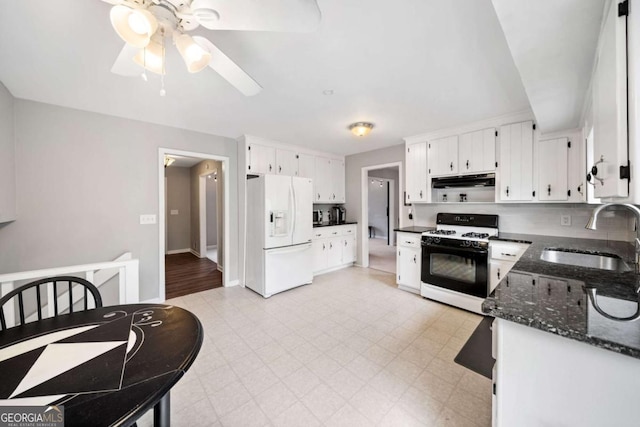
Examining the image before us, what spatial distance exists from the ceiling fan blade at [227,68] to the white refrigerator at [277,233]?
5.93 feet

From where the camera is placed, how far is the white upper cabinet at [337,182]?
195 inches

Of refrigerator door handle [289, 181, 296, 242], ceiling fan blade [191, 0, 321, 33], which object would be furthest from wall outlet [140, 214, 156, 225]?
ceiling fan blade [191, 0, 321, 33]

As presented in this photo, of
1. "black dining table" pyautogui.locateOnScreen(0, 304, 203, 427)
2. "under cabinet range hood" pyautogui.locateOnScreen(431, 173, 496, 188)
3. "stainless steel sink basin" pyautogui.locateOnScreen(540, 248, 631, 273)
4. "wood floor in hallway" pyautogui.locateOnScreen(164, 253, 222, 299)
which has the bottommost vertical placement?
"wood floor in hallway" pyautogui.locateOnScreen(164, 253, 222, 299)

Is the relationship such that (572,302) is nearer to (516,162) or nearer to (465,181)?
(516,162)

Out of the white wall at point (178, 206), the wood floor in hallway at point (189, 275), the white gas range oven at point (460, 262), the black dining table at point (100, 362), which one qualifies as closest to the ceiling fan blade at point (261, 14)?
the black dining table at point (100, 362)

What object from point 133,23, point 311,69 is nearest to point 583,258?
point 311,69

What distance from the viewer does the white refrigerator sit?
11.1 feet

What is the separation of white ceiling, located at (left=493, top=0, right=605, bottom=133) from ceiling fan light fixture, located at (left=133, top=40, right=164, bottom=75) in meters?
1.73

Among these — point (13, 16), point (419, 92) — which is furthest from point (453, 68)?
point (13, 16)

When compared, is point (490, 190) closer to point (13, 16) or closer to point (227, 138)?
point (227, 138)

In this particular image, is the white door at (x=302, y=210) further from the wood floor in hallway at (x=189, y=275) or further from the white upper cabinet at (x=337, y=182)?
the wood floor in hallway at (x=189, y=275)

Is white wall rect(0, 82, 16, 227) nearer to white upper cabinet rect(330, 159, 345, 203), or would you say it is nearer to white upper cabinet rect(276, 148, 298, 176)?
white upper cabinet rect(276, 148, 298, 176)

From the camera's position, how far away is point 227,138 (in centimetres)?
379

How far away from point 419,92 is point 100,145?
3.68 m
